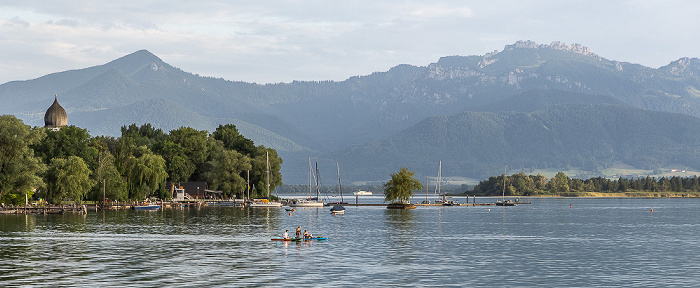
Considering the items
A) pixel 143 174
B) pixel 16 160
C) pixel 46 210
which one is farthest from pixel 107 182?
pixel 16 160

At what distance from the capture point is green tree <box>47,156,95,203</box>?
140 meters

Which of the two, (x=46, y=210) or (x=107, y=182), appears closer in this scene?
(x=46, y=210)

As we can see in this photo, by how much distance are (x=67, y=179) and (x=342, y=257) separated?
Answer: 8646 cm

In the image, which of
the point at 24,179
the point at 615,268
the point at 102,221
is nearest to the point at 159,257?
the point at 615,268

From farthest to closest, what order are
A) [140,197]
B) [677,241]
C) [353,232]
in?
[140,197]
[353,232]
[677,241]

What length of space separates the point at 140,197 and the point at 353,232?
84.6 metres

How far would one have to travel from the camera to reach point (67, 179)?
140 m

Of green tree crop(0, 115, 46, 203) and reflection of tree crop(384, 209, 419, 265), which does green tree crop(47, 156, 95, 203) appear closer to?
green tree crop(0, 115, 46, 203)

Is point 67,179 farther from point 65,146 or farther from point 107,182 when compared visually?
point 65,146

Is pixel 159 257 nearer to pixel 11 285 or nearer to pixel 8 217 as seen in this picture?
pixel 11 285

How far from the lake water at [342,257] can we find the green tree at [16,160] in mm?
18422

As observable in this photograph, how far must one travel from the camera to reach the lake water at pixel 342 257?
5462 centimetres

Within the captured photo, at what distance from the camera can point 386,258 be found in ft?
225

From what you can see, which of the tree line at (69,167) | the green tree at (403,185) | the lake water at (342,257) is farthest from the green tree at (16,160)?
the green tree at (403,185)
